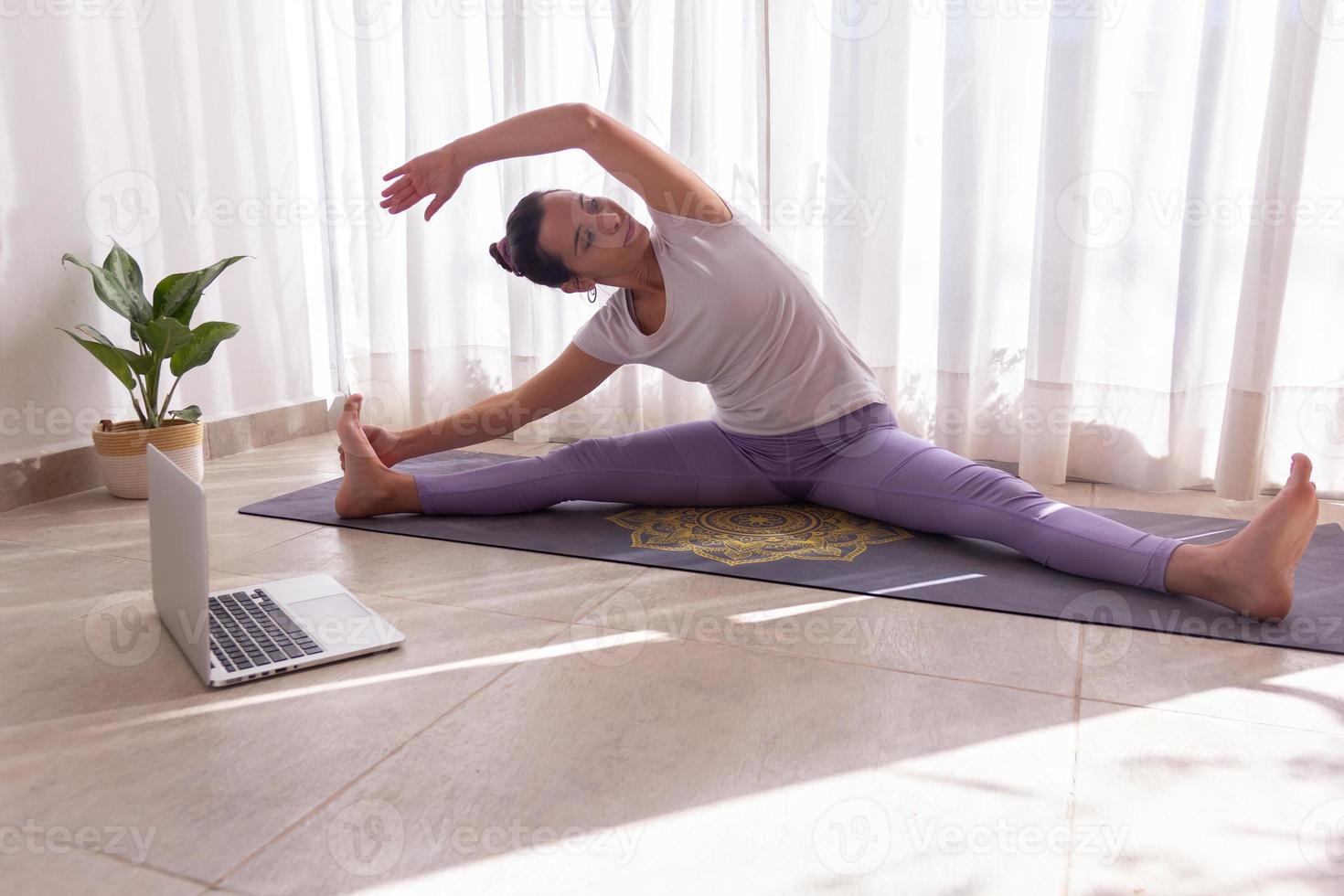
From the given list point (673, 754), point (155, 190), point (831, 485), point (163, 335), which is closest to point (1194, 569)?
point (831, 485)

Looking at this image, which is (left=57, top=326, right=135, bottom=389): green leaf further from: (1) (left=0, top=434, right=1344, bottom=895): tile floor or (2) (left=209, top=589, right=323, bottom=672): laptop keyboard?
(2) (left=209, top=589, right=323, bottom=672): laptop keyboard

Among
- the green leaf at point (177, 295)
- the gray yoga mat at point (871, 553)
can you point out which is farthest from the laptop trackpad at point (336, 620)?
the green leaf at point (177, 295)

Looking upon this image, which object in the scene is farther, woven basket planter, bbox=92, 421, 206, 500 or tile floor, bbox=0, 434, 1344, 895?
woven basket planter, bbox=92, 421, 206, 500

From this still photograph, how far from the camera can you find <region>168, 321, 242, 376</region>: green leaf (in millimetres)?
2221

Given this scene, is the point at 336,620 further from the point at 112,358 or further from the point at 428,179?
the point at 112,358

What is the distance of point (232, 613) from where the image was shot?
1463 millimetres

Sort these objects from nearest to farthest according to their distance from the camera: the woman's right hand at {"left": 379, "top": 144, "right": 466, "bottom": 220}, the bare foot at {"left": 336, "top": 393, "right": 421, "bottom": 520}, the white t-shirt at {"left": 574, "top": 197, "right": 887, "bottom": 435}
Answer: the woman's right hand at {"left": 379, "top": 144, "right": 466, "bottom": 220}, the white t-shirt at {"left": 574, "top": 197, "right": 887, "bottom": 435}, the bare foot at {"left": 336, "top": 393, "right": 421, "bottom": 520}

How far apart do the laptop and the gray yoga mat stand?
400 mm

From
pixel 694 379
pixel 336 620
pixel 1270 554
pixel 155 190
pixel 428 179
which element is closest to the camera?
pixel 1270 554

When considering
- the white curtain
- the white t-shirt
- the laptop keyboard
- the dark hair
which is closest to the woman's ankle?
the white t-shirt

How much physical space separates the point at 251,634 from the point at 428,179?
2.65ft

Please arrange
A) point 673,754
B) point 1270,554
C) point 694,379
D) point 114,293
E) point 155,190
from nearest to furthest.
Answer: point 673,754 < point 1270,554 < point 694,379 < point 114,293 < point 155,190

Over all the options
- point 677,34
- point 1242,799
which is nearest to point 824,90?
point 677,34

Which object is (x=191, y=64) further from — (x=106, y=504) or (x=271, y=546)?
(x=271, y=546)
